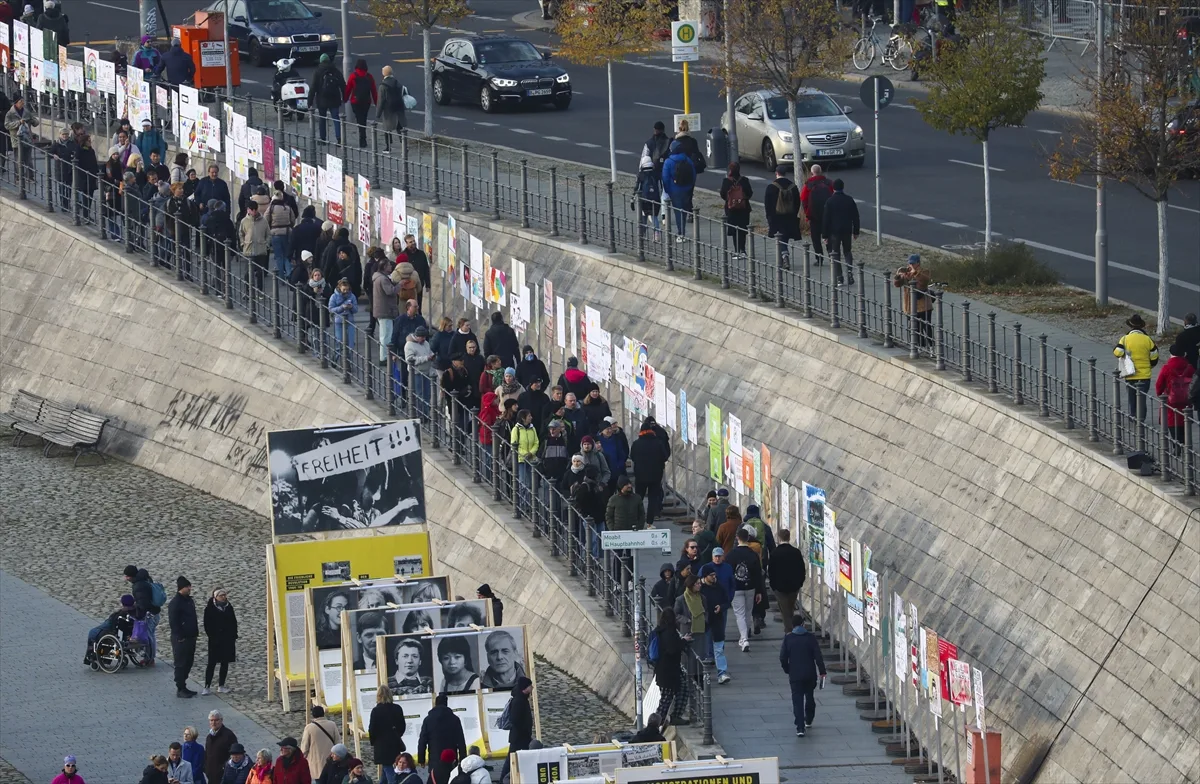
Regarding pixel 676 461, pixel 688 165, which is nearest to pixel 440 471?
pixel 676 461

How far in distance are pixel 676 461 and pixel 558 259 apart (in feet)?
15.9

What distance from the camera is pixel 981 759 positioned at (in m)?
20.7

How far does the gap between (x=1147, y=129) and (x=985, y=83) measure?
5.03 meters

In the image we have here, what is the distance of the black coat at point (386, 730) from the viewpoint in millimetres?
22328

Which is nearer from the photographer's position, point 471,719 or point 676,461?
point 471,719

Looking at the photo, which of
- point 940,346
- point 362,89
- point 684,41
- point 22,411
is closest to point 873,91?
point 684,41

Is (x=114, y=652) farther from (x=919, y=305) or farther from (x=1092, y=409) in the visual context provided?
(x=1092, y=409)

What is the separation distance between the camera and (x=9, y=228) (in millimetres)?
39250

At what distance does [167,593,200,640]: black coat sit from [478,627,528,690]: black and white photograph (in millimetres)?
3802

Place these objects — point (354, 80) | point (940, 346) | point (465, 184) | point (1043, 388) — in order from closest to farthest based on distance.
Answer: point (1043, 388) → point (940, 346) → point (465, 184) → point (354, 80)

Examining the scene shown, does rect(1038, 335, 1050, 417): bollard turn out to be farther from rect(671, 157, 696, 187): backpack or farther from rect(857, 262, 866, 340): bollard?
rect(671, 157, 696, 187): backpack

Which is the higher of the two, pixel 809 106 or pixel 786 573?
pixel 809 106

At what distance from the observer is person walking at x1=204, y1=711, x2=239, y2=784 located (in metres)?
21.9

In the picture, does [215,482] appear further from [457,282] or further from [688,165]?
[688,165]
